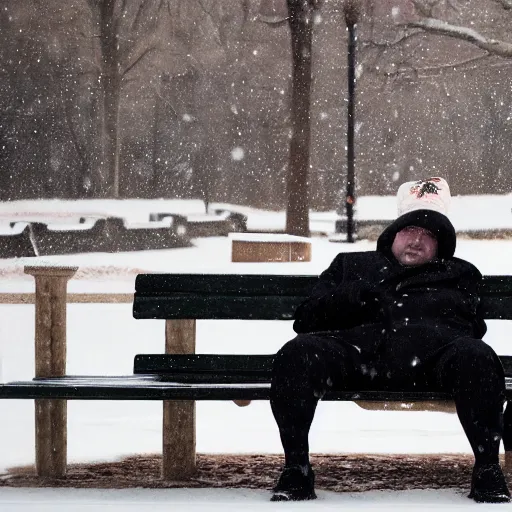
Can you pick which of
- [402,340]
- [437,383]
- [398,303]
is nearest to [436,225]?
[398,303]

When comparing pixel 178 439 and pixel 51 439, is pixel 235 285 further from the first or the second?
pixel 51 439

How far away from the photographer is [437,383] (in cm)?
368

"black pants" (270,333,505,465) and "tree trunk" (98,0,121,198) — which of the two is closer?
"black pants" (270,333,505,465)

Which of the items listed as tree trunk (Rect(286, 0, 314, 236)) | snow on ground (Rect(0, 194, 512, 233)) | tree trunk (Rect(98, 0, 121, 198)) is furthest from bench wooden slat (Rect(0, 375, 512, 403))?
tree trunk (Rect(98, 0, 121, 198))

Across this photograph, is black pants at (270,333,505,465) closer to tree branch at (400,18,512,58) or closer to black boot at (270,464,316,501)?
black boot at (270,464,316,501)

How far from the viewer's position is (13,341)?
8.80m

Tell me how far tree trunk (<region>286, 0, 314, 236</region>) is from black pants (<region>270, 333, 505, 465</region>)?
529 inches

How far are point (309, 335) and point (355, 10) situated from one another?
461 inches

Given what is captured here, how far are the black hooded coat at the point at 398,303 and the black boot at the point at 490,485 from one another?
0.46 meters

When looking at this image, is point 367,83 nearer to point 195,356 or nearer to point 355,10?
point 355,10

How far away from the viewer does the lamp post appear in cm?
1493

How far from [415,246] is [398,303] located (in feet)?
0.78

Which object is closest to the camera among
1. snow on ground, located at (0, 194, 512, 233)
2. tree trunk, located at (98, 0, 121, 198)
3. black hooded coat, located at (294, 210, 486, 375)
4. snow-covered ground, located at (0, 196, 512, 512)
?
snow-covered ground, located at (0, 196, 512, 512)

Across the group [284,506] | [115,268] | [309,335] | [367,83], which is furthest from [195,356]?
[367,83]
